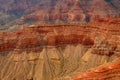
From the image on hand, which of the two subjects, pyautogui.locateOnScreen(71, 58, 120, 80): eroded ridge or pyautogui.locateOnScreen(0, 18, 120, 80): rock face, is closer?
pyautogui.locateOnScreen(71, 58, 120, 80): eroded ridge

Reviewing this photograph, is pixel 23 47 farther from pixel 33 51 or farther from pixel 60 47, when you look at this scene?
pixel 60 47

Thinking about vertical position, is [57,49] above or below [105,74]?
below

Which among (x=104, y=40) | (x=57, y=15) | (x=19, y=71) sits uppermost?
(x=104, y=40)

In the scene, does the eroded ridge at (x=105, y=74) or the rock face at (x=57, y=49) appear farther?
the rock face at (x=57, y=49)

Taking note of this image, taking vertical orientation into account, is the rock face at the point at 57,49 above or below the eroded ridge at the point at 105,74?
below

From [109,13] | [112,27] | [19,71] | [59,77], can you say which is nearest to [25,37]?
[19,71]

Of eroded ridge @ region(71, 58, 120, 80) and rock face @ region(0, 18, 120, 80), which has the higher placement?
eroded ridge @ region(71, 58, 120, 80)

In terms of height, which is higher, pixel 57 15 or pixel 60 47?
pixel 60 47

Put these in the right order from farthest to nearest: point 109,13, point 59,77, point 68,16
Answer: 1. point 68,16
2. point 109,13
3. point 59,77
